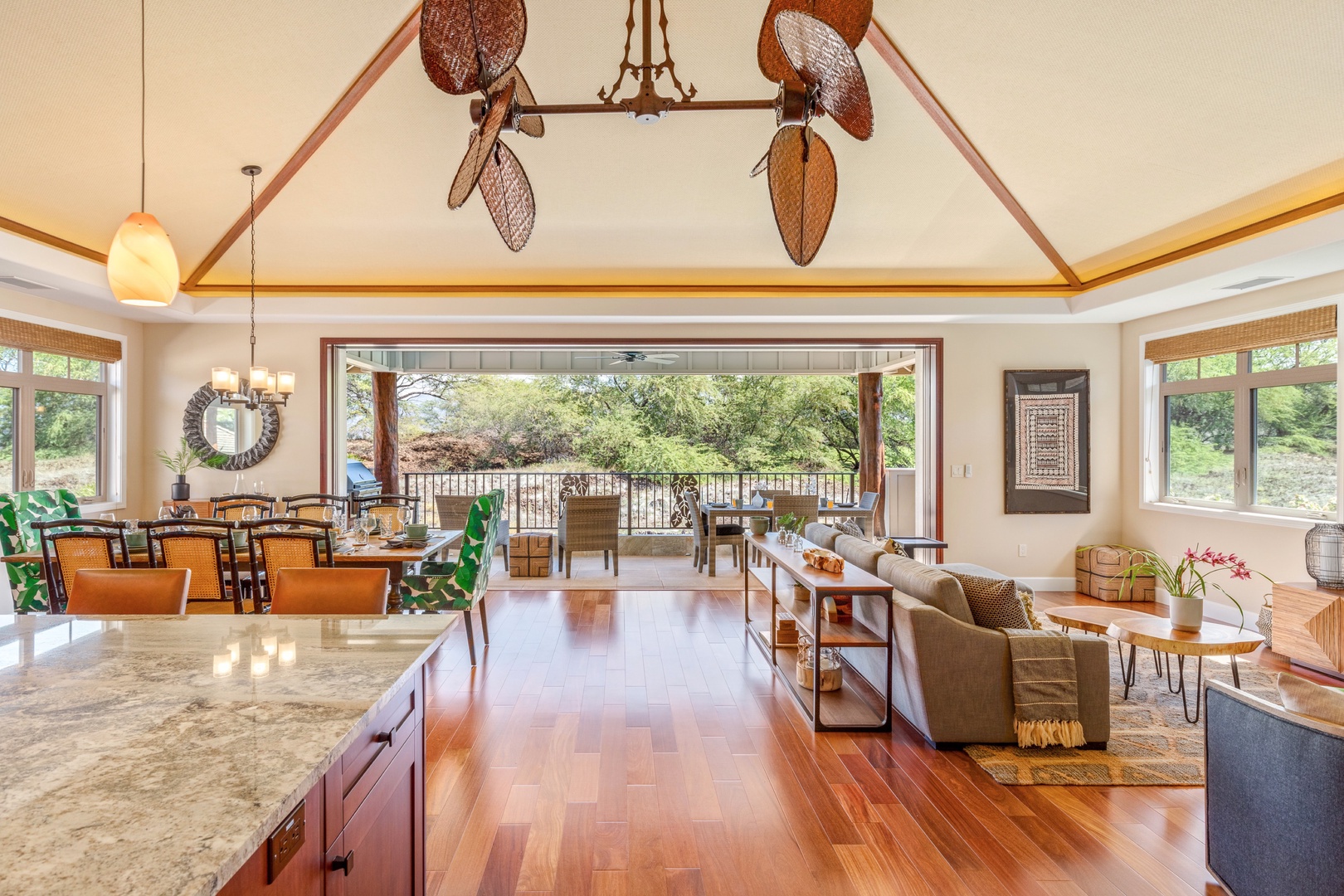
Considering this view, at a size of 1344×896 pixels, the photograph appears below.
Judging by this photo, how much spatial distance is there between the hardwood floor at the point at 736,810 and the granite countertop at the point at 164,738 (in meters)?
1.02

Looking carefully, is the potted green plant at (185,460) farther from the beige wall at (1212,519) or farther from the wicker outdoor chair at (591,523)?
the beige wall at (1212,519)

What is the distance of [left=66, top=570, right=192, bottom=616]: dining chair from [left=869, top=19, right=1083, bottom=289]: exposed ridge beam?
4070 millimetres

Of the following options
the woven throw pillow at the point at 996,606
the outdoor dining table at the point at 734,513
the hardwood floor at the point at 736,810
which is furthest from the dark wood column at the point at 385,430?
the woven throw pillow at the point at 996,606

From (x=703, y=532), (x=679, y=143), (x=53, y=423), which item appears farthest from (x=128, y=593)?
(x=703, y=532)

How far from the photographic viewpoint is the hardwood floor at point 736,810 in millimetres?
2146

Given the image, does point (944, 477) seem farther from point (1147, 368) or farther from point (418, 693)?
point (418, 693)

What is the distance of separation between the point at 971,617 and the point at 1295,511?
3567mm

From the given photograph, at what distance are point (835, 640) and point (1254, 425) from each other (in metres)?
4.36

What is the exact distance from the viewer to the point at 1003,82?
3822 mm

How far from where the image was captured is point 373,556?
3.76 m

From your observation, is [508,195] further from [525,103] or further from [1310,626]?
[1310,626]

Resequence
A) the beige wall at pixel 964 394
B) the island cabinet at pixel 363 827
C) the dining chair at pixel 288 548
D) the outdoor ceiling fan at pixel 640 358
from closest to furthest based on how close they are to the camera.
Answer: the island cabinet at pixel 363 827 < the dining chair at pixel 288 548 < the beige wall at pixel 964 394 < the outdoor ceiling fan at pixel 640 358

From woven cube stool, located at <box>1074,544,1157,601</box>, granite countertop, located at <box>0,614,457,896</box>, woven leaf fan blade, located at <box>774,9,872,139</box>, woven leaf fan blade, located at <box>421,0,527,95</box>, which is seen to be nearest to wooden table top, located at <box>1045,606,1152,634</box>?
woven cube stool, located at <box>1074,544,1157,601</box>

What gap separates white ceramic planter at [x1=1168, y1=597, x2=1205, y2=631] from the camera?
10.8 feet
